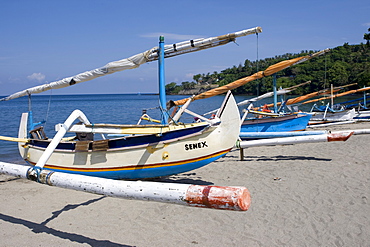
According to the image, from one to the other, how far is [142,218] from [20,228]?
80.0 inches

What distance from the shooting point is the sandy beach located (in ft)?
16.8

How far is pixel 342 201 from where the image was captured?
6.32 m

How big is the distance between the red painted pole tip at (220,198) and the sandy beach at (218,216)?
186 cm

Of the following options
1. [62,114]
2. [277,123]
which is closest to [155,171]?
[277,123]

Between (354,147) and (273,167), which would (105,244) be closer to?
(273,167)

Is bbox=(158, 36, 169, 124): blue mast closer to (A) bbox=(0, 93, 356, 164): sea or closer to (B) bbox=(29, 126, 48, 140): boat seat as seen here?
(A) bbox=(0, 93, 356, 164): sea

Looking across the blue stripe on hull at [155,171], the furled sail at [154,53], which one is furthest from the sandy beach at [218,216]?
the furled sail at [154,53]

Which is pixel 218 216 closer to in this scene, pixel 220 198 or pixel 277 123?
pixel 220 198

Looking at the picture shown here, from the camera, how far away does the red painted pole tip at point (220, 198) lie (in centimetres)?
320

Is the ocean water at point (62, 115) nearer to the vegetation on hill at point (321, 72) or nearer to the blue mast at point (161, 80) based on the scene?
the blue mast at point (161, 80)

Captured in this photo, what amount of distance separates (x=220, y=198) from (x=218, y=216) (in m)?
2.83

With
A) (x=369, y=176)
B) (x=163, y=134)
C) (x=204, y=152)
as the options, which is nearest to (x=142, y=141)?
(x=163, y=134)

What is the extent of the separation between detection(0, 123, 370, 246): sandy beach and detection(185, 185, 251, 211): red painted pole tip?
186 cm

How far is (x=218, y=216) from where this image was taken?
233 inches
